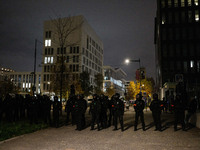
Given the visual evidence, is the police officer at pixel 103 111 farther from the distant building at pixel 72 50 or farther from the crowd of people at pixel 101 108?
the distant building at pixel 72 50

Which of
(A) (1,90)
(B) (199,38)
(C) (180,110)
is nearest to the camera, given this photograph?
(C) (180,110)

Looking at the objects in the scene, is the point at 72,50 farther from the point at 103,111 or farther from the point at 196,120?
the point at 196,120

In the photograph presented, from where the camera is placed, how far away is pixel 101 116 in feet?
37.6

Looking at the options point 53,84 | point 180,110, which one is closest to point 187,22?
point 53,84

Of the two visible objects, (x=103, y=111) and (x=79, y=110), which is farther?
(x=103, y=111)

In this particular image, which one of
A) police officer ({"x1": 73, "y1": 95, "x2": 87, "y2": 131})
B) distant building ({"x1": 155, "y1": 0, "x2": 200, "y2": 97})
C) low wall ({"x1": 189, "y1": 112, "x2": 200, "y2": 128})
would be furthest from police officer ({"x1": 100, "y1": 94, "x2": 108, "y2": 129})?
distant building ({"x1": 155, "y1": 0, "x2": 200, "y2": 97})

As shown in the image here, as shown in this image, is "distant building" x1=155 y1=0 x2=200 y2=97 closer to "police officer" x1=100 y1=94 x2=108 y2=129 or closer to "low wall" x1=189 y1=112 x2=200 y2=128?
A: "low wall" x1=189 y1=112 x2=200 y2=128

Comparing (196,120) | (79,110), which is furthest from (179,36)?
(79,110)

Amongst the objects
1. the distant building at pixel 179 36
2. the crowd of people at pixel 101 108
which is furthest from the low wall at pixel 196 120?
the distant building at pixel 179 36

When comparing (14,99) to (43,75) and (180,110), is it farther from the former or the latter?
(43,75)

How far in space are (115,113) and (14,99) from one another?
726 cm

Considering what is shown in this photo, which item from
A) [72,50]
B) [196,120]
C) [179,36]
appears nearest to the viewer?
[196,120]

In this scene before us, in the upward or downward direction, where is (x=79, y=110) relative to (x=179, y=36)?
downward

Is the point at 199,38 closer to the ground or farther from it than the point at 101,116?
farther from it
